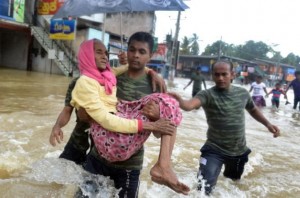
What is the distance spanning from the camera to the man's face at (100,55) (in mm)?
2383

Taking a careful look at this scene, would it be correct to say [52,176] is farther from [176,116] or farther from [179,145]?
[179,145]

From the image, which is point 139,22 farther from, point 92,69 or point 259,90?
point 92,69

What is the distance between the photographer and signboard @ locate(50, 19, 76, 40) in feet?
66.6

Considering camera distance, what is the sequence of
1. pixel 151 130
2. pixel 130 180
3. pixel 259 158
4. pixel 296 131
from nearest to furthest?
pixel 151 130, pixel 130 180, pixel 259 158, pixel 296 131

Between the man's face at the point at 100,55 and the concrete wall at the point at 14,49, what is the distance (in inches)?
950

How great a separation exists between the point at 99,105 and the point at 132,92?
1.44 feet

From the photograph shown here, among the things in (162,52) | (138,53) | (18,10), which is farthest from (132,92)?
(162,52)

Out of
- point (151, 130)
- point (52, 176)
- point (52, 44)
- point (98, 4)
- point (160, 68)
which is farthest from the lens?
point (160, 68)

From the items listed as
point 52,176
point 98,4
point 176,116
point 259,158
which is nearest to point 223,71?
point 98,4

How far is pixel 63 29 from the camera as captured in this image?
2072 cm

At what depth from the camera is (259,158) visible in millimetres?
6012

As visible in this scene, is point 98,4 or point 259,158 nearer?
point 98,4

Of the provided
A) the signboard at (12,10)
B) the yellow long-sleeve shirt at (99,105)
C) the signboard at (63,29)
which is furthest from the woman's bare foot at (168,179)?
the signboard at (12,10)

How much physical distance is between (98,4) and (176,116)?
192 centimetres
